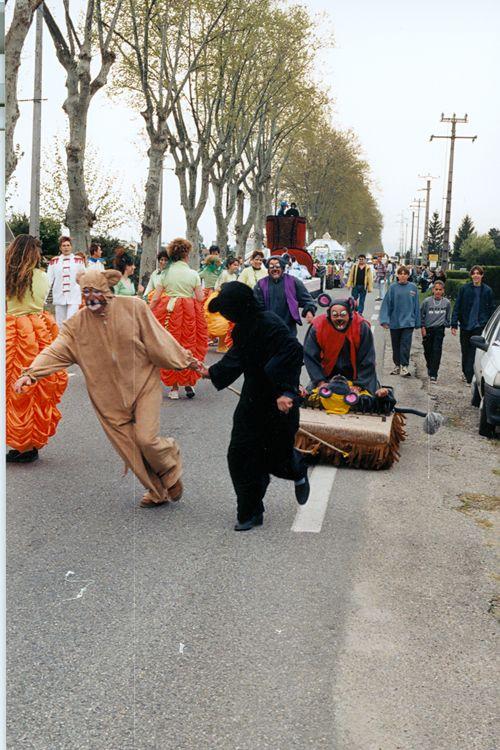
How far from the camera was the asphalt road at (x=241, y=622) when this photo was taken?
12.6 ft

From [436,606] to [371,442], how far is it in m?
3.28

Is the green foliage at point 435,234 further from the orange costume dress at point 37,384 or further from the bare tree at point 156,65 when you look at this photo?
the orange costume dress at point 37,384

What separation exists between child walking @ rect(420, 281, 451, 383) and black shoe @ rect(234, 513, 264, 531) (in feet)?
29.3

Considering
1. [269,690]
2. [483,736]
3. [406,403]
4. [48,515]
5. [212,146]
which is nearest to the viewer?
[483,736]

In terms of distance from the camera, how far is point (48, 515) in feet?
22.4

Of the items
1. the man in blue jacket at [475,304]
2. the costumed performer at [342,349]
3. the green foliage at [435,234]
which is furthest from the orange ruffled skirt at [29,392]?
the green foliage at [435,234]

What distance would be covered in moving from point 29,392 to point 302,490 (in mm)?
2718

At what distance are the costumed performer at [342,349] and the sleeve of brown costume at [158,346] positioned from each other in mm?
2191

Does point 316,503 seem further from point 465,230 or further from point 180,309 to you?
point 465,230

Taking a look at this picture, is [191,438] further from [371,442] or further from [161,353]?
[161,353]

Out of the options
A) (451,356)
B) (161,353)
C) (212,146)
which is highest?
(212,146)

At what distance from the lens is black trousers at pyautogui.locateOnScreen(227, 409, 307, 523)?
6602 millimetres

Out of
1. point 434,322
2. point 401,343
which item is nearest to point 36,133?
point 401,343

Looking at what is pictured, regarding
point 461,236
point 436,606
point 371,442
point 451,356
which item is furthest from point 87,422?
point 461,236
